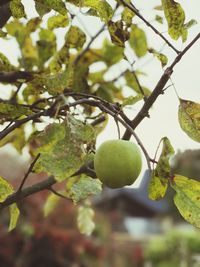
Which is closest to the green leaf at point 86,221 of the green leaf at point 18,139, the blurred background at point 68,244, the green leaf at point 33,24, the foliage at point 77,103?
the foliage at point 77,103

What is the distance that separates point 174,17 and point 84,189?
1.02 ft

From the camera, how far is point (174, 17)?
879 mm

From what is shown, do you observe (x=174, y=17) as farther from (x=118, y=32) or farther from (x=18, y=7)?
(x=18, y=7)

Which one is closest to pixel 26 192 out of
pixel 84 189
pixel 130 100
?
pixel 84 189

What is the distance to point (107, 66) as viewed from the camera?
1636 millimetres

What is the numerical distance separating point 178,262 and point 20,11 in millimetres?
7438

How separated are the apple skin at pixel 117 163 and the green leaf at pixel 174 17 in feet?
0.67

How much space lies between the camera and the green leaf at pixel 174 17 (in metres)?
0.86

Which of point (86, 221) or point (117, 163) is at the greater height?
point (117, 163)

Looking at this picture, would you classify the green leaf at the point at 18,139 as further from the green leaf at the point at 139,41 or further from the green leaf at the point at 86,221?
the green leaf at the point at 139,41

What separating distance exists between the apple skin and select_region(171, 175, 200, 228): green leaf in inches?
2.6

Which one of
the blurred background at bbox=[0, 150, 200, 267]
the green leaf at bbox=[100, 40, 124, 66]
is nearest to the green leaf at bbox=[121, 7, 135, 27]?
the green leaf at bbox=[100, 40, 124, 66]

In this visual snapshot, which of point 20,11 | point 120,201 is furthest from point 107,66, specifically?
point 120,201

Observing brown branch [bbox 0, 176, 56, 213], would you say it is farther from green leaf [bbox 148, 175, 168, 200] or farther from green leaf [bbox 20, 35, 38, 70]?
green leaf [bbox 20, 35, 38, 70]
